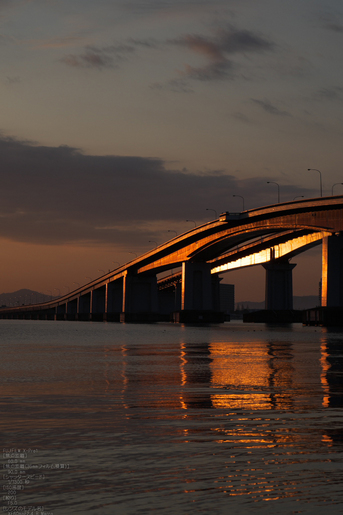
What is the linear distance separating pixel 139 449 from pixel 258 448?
1877mm

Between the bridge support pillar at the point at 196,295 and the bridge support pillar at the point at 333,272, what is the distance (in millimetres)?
49996

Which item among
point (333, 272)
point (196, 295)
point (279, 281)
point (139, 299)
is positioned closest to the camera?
point (333, 272)

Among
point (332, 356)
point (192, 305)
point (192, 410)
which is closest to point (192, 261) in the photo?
point (192, 305)

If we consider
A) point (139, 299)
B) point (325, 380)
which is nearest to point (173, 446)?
point (325, 380)

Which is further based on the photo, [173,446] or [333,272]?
[333,272]

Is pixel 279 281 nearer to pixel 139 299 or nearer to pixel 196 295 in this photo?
pixel 196 295

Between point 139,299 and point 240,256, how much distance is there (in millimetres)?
31544

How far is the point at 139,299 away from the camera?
182125mm

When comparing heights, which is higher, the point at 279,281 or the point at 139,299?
the point at 279,281

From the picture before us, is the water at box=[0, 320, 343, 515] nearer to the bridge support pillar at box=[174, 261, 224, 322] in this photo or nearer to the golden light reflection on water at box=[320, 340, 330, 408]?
the golden light reflection on water at box=[320, 340, 330, 408]

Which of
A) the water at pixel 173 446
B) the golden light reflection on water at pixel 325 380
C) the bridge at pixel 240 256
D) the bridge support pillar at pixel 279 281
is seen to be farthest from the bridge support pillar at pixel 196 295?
the water at pixel 173 446

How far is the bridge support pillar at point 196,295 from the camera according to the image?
143 metres

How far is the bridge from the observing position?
315 feet

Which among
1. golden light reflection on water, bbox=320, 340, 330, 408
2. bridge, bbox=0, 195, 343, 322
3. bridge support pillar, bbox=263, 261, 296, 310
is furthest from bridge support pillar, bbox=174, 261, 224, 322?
golden light reflection on water, bbox=320, 340, 330, 408
